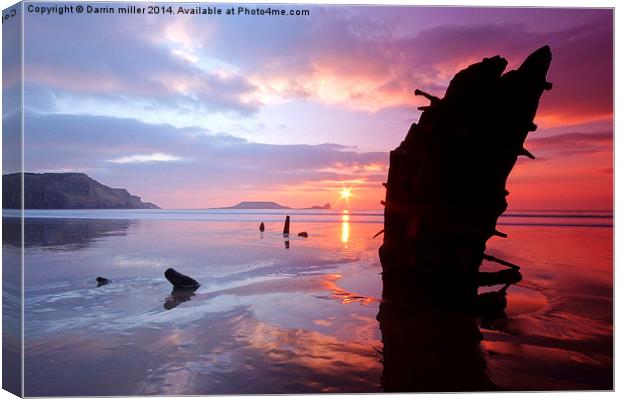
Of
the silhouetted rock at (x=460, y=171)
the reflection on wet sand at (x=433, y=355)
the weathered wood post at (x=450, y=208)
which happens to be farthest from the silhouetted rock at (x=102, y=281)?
the silhouetted rock at (x=460, y=171)

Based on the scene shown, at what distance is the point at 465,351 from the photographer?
5840mm

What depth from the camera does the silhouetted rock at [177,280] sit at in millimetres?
10117

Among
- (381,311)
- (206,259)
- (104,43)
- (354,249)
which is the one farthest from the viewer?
(354,249)

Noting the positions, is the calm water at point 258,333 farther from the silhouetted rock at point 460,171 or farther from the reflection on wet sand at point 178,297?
the silhouetted rock at point 460,171

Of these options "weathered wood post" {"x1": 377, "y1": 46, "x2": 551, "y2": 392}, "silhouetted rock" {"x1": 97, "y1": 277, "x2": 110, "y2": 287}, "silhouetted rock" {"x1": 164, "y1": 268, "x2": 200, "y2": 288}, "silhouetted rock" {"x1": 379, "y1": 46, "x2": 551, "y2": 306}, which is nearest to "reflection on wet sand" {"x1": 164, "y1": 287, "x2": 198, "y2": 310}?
"silhouetted rock" {"x1": 164, "y1": 268, "x2": 200, "y2": 288}

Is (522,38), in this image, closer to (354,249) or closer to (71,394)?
(71,394)

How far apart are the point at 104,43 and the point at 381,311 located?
7.07 m

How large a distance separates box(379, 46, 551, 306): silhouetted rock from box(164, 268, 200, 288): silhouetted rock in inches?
222

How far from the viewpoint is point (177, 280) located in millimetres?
10180

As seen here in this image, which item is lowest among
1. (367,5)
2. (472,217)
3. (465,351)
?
(465,351)

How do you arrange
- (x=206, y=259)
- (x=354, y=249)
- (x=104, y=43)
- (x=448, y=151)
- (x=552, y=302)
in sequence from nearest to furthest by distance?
(x=104, y=43) → (x=448, y=151) → (x=552, y=302) → (x=206, y=259) → (x=354, y=249)

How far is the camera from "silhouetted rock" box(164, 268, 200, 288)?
10.1m

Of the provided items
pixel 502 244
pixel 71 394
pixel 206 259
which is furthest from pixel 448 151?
pixel 502 244

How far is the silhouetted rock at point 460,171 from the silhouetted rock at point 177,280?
5.64 m
